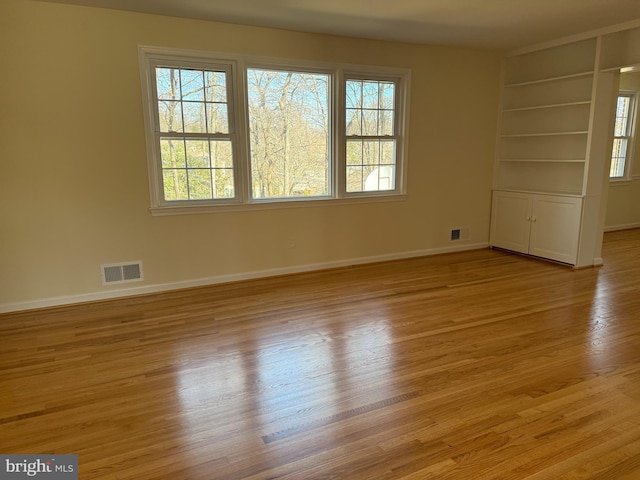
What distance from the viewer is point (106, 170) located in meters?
3.76

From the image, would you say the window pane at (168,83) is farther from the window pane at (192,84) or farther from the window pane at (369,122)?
the window pane at (369,122)

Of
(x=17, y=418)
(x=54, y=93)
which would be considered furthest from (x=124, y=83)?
(x=17, y=418)

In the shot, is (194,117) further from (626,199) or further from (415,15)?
(626,199)

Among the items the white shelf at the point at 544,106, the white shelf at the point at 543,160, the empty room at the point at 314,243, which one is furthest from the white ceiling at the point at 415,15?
the white shelf at the point at 543,160

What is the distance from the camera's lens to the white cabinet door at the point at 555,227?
474 centimetres

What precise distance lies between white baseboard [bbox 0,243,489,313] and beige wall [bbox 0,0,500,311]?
2cm

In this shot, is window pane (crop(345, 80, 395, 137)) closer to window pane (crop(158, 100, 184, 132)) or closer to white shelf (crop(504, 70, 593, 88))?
white shelf (crop(504, 70, 593, 88))

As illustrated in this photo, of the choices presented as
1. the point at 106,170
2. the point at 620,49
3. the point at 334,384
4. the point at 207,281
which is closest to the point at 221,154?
the point at 106,170

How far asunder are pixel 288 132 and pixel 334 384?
9.43 ft

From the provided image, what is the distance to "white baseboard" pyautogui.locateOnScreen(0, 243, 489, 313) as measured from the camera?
371 centimetres

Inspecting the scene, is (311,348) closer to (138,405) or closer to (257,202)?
(138,405)

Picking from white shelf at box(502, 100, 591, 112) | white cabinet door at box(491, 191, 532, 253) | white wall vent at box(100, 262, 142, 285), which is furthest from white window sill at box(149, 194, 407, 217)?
white shelf at box(502, 100, 591, 112)

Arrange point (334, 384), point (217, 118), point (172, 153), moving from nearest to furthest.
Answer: point (334, 384), point (172, 153), point (217, 118)
